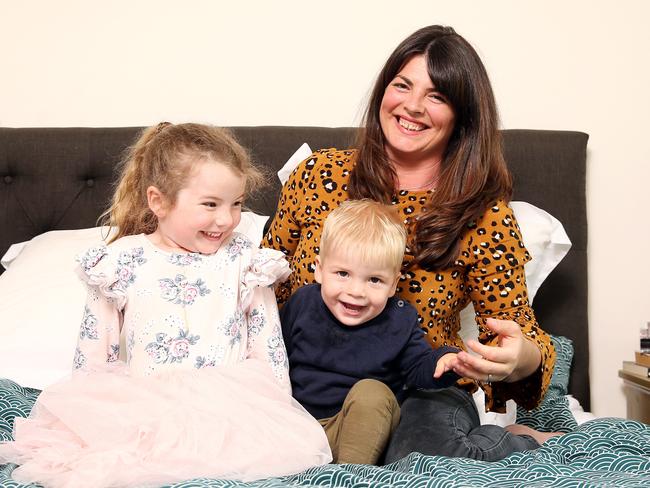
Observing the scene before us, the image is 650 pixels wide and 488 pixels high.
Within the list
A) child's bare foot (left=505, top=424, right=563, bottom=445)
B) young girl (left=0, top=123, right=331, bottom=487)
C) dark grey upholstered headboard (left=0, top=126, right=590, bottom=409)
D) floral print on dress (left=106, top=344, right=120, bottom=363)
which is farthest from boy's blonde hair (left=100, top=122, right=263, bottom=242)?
child's bare foot (left=505, top=424, right=563, bottom=445)

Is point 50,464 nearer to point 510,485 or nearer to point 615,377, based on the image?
point 510,485

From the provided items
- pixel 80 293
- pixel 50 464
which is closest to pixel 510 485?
pixel 50 464

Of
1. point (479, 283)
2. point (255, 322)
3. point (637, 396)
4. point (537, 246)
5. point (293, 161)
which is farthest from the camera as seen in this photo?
point (637, 396)

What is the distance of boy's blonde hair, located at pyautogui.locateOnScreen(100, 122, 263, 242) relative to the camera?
65.6 inches

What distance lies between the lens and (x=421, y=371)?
1681mm

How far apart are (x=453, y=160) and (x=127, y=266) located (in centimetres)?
78

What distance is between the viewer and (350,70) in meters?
2.62

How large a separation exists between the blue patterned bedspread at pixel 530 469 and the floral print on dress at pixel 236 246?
51cm

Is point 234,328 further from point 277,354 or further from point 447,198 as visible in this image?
point 447,198

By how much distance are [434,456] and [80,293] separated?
3.63 feet

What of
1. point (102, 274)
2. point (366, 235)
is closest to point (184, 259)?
point (102, 274)

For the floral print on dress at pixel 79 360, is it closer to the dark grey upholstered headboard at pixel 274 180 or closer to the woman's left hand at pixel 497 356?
the woman's left hand at pixel 497 356

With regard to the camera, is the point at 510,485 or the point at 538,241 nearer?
the point at 510,485

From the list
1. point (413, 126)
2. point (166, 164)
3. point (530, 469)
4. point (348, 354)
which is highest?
point (413, 126)
